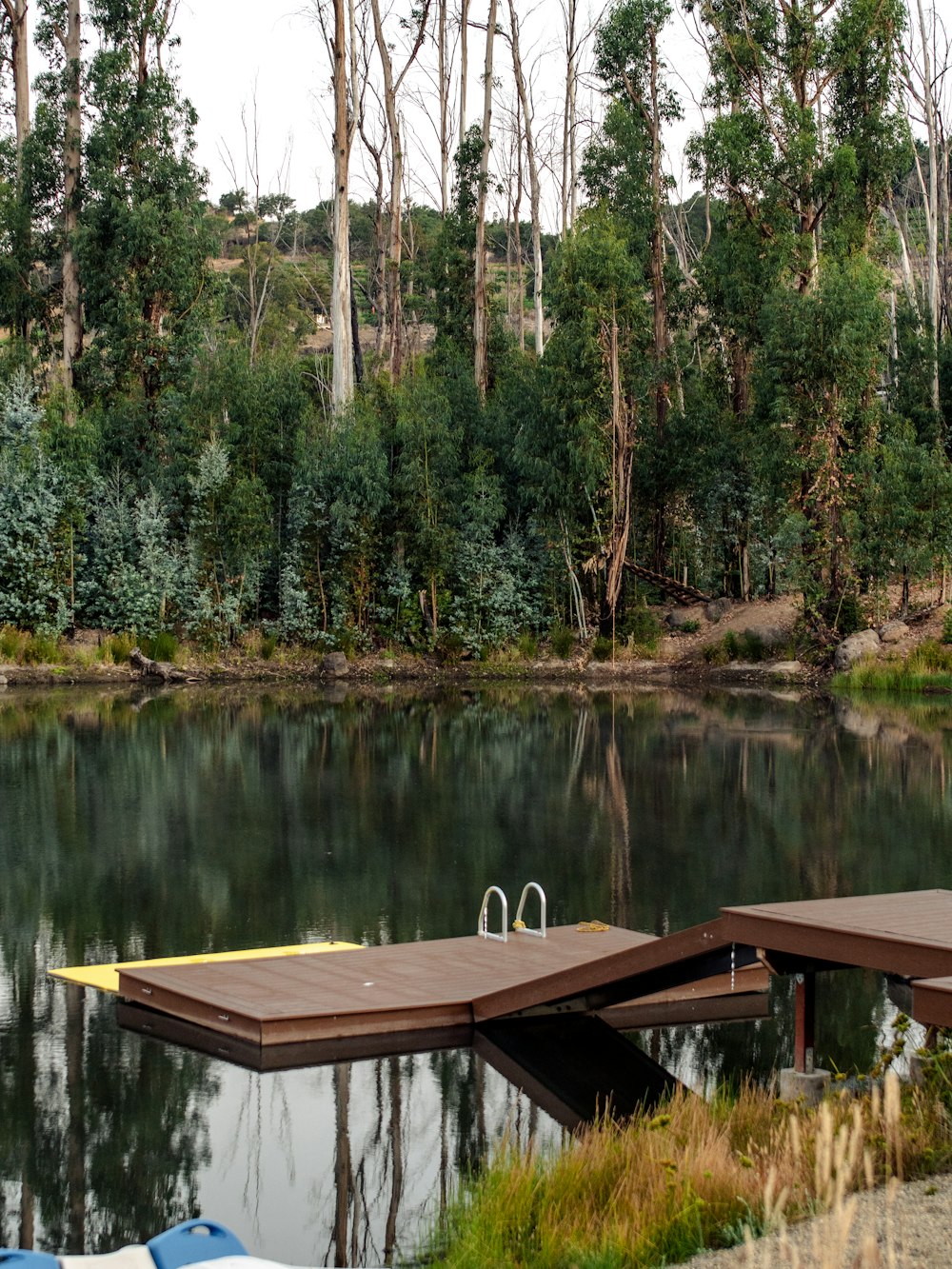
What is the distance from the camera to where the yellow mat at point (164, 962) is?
8070mm

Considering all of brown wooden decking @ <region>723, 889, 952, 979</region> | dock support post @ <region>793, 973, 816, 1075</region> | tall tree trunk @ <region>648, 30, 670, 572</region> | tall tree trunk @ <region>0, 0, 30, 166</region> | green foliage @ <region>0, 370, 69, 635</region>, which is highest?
tall tree trunk @ <region>0, 0, 30, 166</region>

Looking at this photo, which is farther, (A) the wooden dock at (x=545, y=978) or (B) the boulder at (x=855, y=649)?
(B) the boulder at (x=855, y=649)

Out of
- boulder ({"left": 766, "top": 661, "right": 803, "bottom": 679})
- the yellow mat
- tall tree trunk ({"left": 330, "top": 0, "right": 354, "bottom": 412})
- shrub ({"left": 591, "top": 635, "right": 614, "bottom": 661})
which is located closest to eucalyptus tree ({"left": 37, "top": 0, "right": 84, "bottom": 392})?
tall tree trunk ({"left": 330, "top": 0, "right": 354, "bottom": 412})

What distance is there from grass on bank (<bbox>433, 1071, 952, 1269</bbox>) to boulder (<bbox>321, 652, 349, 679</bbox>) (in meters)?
23.1

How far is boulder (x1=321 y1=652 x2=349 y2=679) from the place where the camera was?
93.1ft

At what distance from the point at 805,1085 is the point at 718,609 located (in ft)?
82.6

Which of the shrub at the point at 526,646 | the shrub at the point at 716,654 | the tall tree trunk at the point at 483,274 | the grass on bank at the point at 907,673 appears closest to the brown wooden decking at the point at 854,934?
the grass on bank at the point at 907,673

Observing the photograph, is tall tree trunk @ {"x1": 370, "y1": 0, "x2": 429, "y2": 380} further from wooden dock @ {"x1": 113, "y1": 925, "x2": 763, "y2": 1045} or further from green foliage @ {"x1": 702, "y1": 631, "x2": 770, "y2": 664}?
wooden dock @ {"x1": 113, "y1": 925, "x2": 763, "y2": 1045}

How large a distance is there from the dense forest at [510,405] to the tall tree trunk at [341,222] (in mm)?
78

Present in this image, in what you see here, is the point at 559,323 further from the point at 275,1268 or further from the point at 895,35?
the point at 275,1268

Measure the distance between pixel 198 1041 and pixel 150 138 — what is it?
2630 cm

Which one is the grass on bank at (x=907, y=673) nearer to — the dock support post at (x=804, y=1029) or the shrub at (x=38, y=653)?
the shrub at (x=38, y=653)

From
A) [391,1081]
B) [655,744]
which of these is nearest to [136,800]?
[655,744]

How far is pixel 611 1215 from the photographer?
453 cm
